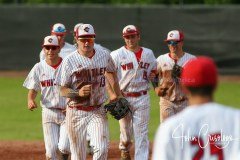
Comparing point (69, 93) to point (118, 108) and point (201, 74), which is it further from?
point (201, 74)

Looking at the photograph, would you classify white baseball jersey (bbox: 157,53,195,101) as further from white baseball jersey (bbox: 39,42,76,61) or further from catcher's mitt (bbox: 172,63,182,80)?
white baseball jersey (bbox: 39,42,76,61)

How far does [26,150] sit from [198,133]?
29.8ft

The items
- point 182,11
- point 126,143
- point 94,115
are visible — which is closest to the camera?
point 94,115

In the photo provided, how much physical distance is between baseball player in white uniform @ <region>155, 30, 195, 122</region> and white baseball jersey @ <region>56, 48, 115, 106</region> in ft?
7.47

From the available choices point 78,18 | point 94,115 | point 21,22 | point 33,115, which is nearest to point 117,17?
point 78,18

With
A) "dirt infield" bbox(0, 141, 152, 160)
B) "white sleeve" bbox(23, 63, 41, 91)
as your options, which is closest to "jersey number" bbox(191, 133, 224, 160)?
"white sleeve" bbox(23, 63, 41, 91)

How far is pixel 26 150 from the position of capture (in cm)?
1341

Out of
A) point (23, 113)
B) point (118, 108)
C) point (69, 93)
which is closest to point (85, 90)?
point (69, 93)

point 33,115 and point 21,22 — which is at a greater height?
point 21,22

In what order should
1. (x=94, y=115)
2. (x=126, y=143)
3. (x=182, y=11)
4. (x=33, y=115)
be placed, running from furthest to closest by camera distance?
(x=182, y=11) → (x=33, y=115) → (x=126, y=143) → (x=94, y=115)

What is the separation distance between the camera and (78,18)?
2670 centimetres

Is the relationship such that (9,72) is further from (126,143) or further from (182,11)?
(126,143)

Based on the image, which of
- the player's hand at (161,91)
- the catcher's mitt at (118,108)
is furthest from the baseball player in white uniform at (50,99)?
the player's hand at (161,91)

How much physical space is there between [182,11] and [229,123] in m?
21.6
